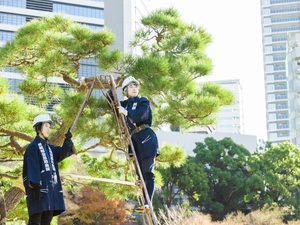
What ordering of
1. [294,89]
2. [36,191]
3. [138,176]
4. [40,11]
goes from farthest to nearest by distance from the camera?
[294,89] < [40,11] < [138,176] < [36,191]

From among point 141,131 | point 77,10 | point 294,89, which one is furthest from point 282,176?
point 141,131

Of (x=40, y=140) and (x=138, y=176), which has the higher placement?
(x=40, y=140)

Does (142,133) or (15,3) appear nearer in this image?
(142,133)

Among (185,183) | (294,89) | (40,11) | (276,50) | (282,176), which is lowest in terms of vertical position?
(185,183)

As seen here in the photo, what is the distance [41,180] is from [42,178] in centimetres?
2

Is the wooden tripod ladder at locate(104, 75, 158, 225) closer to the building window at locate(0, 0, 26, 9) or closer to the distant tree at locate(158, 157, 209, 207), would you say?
the distant tree at locate(158, 157, 209, 207)

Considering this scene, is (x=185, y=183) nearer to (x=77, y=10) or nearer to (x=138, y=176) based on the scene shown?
(x=77, y=10)

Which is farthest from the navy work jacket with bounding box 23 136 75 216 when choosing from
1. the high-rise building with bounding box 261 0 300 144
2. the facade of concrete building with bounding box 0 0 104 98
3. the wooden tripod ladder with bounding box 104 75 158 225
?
the high-rise building with bounding box 261 0 300 144

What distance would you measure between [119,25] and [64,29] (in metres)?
24.0

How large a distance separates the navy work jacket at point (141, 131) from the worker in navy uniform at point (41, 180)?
60 cm

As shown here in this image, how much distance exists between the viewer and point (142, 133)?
13.0 ft

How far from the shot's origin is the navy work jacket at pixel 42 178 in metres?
3.46

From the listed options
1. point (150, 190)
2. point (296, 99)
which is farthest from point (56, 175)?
point (296, 99)

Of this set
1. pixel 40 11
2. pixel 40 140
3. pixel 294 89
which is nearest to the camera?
pixel 40 140
